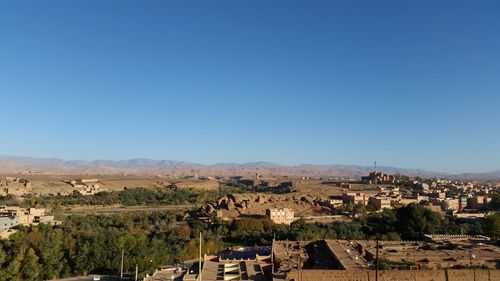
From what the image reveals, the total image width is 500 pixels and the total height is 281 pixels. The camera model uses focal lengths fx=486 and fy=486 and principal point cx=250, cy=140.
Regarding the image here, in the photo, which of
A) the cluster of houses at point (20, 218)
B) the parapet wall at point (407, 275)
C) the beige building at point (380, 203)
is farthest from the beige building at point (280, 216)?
the parapet wall at point (407, 275)

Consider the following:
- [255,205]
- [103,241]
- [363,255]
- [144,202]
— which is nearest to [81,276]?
[103,241]

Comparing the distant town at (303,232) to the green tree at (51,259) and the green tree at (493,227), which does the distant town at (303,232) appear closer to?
the green tree at (493,227)

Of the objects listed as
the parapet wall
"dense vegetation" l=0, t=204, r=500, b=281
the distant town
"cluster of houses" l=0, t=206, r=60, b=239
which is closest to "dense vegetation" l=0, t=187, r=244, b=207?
the distant town

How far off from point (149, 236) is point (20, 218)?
38.2 feet

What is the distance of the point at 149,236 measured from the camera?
3309 centimetres

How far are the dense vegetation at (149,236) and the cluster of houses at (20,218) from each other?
5.05 ft

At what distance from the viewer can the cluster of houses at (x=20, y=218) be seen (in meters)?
35.7

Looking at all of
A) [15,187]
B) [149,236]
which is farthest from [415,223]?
[15,187]

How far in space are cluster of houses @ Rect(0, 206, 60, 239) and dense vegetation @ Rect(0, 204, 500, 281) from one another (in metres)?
1.54

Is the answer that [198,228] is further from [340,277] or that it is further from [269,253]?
[340,277]

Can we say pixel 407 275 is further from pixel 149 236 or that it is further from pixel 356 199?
pixel 356 199

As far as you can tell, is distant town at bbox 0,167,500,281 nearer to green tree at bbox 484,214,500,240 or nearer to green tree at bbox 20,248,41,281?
green tree at bbox 484,214,500,240

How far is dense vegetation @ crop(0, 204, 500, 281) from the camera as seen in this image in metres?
24.4

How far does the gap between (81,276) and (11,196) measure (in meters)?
36.6
